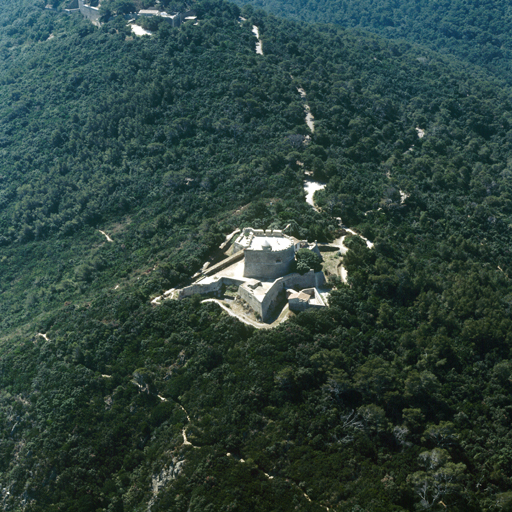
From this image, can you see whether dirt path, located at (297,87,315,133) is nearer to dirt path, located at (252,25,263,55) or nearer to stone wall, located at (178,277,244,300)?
dirt path, located at (252,25,263,55)

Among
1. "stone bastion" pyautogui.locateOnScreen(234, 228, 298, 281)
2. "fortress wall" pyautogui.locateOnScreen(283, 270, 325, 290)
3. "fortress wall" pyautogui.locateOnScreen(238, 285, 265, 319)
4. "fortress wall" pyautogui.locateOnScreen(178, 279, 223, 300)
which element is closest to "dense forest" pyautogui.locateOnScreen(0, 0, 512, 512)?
"fortress wall" pyautogui.locateOnScreen(178, 279, 223, 300)

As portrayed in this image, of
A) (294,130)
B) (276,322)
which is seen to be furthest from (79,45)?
(276,322)

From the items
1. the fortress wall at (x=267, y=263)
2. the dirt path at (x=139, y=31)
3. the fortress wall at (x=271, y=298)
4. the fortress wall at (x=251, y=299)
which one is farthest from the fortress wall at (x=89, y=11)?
the fortress wall at (x=271, y=298)

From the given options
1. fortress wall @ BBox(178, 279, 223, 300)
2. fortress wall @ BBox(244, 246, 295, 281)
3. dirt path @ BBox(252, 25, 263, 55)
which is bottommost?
fortress wall @ BBox(178, 279, 223, 300)

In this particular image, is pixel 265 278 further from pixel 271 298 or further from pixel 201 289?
pixel 201 289

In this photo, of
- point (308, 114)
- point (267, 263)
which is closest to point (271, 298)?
point (267, 263)

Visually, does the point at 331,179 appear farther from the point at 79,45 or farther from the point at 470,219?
the point at 79,45
